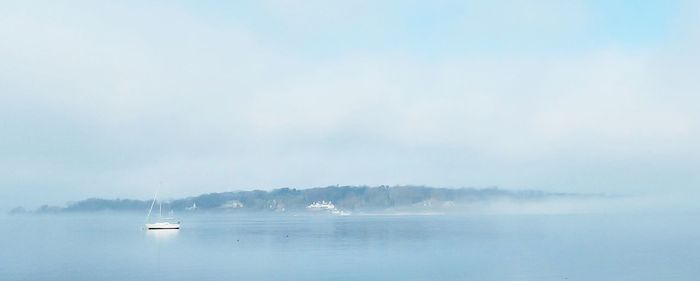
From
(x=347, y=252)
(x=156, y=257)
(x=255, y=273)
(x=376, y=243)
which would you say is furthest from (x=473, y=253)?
(x=156, y=257)

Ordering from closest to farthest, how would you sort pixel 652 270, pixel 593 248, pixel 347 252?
pixel 652 270, pixel 347 252, pixel 593 248

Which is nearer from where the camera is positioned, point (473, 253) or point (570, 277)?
point (570, 277)

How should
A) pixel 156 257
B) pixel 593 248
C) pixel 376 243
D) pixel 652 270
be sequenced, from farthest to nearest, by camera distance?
pixel 376 243 → pixel 593 248 → pixel 156 257 → pixel 652 270

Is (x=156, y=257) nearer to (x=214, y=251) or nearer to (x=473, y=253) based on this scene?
(x=214, y=251)

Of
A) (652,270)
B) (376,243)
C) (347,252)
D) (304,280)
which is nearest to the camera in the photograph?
(304,280)

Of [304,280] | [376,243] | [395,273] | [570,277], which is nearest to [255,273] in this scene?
[304,280]

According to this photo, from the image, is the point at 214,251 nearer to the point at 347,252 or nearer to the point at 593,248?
the point at 347,252

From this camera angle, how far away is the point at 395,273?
212ft

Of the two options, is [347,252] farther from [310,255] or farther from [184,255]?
[184,255]

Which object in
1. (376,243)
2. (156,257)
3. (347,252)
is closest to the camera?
(156,257)

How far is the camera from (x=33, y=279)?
59.6m

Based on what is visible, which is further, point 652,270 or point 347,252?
point 347,252

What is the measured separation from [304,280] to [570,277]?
2302 centimetres

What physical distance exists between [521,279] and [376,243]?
50103 millimetres
